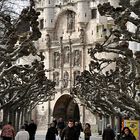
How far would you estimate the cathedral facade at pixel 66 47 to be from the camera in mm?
71562

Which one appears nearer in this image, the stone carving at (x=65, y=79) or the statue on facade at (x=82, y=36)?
the statue on facade at (x=82, y=36)

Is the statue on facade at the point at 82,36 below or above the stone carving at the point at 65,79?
Answer: above

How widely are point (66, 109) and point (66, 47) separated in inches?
352

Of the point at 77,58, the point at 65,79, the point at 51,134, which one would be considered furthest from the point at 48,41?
the point at 51,134

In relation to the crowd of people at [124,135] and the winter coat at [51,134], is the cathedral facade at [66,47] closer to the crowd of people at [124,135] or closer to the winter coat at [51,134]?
the crowd of people at [124,135]

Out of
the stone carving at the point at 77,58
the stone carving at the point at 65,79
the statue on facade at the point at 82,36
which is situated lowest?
the stone carving at the point at 65,79

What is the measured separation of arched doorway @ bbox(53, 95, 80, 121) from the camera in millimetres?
74062

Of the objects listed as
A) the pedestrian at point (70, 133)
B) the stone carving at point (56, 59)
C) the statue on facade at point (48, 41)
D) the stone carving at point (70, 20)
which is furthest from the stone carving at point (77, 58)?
the pedestrian at point (70, 133)

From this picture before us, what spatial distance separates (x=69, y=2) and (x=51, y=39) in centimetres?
579

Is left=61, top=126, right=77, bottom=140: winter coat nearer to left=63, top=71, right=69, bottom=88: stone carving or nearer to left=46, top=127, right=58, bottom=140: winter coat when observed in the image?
left=46, top=127, right=58, bottom=140: winter coat

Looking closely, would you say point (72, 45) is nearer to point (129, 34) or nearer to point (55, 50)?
point (55, 50)

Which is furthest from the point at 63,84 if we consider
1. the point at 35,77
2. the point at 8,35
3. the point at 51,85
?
the point at 8,35

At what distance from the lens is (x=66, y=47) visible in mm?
74438

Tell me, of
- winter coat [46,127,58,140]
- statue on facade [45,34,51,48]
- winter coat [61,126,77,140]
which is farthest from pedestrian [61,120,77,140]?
statue on facade [45,34,51,48]
